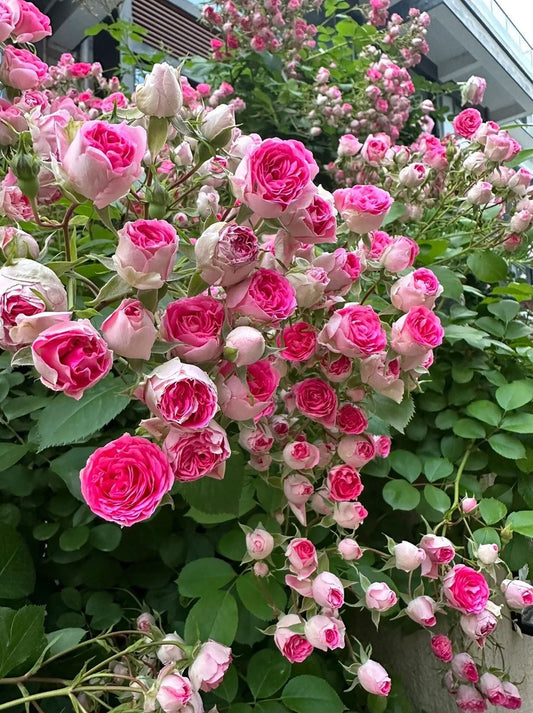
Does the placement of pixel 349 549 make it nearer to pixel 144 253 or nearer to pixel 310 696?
pixel 310 696

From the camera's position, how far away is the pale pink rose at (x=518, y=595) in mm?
580

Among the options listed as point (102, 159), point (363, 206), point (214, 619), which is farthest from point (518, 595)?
point (102, 159)

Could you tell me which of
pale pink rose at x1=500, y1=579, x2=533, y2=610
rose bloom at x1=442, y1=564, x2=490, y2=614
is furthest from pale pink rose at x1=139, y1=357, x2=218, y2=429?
pale pink rose at x1=500, y1=579, x2=533, y2=610

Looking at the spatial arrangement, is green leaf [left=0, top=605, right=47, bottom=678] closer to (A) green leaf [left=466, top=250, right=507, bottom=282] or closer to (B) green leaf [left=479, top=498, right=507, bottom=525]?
(B) green leaf [left=479, top=498, right=507, bottom=525]

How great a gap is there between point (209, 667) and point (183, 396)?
0.23 metres

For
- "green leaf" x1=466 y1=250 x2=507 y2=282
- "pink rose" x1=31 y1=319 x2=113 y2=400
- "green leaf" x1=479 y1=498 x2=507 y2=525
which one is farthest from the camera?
"green leaf" x1=466 y1=250 x2=507 y2=282

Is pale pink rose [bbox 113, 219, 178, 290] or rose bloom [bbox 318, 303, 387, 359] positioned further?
rose bloom [bbox 318, 303, 387, 359]

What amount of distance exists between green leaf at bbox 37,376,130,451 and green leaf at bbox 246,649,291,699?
1.06ft

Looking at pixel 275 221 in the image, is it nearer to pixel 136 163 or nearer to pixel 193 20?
pixel 136 163

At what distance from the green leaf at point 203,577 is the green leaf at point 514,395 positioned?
40cm

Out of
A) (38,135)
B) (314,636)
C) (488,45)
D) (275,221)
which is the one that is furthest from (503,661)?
(488,45)

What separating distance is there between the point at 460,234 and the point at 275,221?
65 cm

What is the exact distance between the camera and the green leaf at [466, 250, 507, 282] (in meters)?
0.86

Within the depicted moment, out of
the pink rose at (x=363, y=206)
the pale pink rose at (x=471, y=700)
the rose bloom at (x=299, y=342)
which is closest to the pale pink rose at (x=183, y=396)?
the rose bloom at (x=299, y=342)
